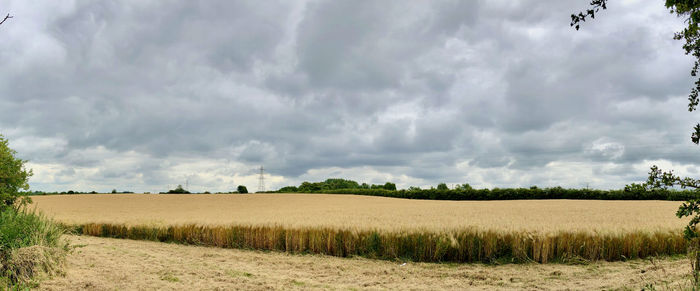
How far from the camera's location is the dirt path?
7910 millimetres

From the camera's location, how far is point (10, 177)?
1209cm

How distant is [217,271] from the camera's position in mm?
9289

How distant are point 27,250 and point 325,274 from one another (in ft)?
19.0

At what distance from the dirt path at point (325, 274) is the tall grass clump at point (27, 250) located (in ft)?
0.98

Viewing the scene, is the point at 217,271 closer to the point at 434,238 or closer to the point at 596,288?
the point at 434,238

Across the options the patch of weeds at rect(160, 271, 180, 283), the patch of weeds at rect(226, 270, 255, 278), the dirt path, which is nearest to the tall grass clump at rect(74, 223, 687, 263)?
the dirt path

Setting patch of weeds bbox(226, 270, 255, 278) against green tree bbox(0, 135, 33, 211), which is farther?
green tree bbox(0, 135, 33, 211)

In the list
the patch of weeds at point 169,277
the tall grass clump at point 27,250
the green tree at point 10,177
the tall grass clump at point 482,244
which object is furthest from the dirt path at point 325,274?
the green tree at point 10,177

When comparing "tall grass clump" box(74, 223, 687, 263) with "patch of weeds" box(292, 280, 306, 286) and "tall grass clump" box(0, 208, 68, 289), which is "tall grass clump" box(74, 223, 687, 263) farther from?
"tall grass clump" box(0, 208, 68, 289)

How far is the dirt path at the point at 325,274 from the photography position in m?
7.91

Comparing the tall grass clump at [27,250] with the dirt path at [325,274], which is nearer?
the tall grass clump at [27,250]

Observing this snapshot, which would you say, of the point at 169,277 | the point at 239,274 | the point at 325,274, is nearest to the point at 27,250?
the point at 169,277

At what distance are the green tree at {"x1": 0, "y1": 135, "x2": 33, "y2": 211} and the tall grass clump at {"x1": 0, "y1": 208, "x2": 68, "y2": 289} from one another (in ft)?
13.8

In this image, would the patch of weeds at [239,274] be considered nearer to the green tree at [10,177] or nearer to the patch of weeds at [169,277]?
the patch of weeds at [169,277]
